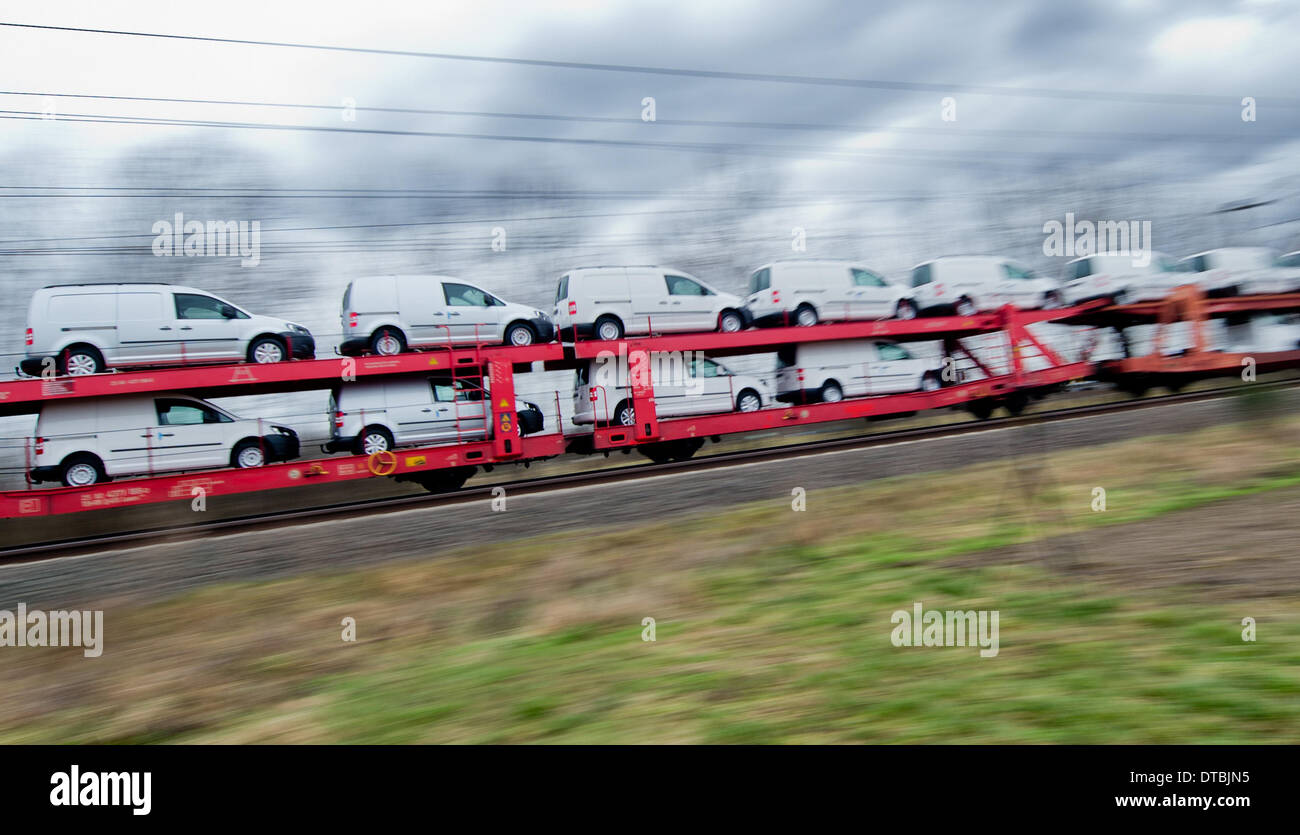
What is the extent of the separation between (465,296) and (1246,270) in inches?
621

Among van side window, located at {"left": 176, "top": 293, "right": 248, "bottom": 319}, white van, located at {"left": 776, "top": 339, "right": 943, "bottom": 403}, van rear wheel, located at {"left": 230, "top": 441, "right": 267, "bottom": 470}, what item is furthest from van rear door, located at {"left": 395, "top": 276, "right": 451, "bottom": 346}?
white van, located at {"left": 776, "top": 339, "right": 943, "bottom": 403}

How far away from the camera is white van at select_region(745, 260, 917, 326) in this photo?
50.1 feet

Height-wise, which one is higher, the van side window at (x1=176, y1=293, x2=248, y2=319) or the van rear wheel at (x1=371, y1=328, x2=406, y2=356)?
the van side window at (x1=176, y1=293, x2=248, y2=319)

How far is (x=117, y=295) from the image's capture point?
38.4 ft

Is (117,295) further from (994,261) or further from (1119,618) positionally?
(994,261)

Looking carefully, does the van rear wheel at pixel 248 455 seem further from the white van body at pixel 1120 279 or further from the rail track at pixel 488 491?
the white van body at pixel 1120 279

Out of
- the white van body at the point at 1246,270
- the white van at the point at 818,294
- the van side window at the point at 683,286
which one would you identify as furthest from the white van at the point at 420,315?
the white van body at the point at 1246,270

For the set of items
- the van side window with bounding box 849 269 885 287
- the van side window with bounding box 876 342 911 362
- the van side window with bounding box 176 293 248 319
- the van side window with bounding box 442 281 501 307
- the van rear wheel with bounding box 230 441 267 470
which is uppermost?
the van side window with bounding box 849 269 885 287

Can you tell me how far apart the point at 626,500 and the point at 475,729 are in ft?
17.9

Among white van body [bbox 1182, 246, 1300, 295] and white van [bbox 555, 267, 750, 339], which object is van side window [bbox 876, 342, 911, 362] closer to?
white van [bbox 555, 267, 750, 339]

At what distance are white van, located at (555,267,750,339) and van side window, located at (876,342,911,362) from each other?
3.80 metres

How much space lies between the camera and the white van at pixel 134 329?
450 inches

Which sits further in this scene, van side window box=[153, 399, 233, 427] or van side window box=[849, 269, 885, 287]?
van side window box=[849, 269, 885, 287]

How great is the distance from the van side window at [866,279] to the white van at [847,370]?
1149mm
